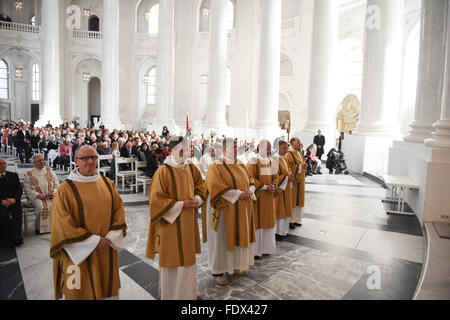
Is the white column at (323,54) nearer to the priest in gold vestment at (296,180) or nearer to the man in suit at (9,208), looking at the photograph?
the priest in gold vestment at (296,180)

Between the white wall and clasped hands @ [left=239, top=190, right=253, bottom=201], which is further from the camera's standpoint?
the white wall

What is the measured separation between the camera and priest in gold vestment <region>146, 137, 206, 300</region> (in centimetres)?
327

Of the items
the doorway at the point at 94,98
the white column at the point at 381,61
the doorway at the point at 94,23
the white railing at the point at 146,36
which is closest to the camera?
the white column at the point at 381,61

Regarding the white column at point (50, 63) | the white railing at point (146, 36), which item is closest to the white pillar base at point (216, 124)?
the white column at point (50, 63)

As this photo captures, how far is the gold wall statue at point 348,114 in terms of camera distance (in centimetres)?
2039

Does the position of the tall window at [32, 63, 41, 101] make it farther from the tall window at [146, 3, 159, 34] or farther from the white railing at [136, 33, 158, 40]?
the tall window at [146, 3, 159, 34]

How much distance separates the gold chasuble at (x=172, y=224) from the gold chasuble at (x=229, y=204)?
45 centimetres

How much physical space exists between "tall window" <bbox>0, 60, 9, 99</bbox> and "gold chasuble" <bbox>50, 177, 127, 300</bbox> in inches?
1266

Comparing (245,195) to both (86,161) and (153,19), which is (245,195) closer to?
(86,161)

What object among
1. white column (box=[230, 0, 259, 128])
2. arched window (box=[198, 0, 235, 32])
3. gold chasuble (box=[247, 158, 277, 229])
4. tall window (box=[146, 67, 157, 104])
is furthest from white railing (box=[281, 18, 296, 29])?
gold chasuble (box=[247, 158, 277, 229])

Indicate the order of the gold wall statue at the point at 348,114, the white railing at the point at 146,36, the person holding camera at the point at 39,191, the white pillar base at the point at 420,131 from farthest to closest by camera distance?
the white railing at the point at 146,36, the gold wall statue at the point at 348,114, the white pillar base at the point at 420,131, the person holding camera at the point at 39,191

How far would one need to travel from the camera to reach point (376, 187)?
995 centimetres

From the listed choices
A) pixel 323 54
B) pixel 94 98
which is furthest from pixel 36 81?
pixel 323 54
